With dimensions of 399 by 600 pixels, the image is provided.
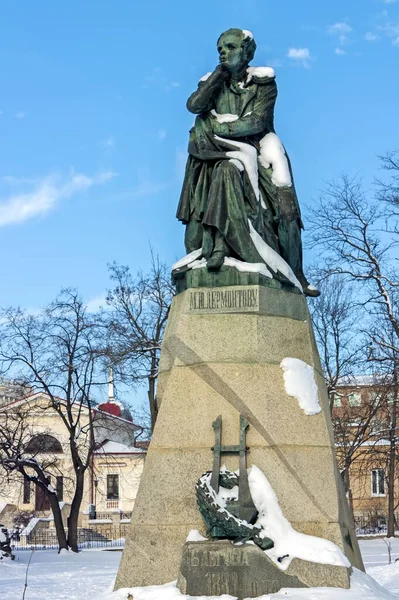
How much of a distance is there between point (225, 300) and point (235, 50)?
100 inches

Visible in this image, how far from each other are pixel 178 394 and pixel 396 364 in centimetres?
1385

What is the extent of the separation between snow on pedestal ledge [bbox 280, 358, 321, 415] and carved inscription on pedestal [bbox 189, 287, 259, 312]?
580 millimetres

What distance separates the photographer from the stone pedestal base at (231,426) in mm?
7551

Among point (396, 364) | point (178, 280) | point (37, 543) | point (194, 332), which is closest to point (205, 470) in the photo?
point (194, 332)

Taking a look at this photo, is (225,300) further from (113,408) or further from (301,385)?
(113,408)

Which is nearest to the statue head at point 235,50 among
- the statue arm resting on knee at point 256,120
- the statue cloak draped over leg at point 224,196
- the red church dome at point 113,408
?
the statue arm resting on knee at point 256,120

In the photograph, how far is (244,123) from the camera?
885cm

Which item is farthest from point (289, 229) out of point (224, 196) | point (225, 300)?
point (225, 300)

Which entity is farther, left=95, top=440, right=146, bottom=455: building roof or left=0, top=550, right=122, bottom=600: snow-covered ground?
left=95, top=440, right=146, bottom=455: building roof

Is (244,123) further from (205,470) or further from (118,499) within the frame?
(118,499)

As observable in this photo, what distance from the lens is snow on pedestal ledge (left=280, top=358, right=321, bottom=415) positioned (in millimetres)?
7855

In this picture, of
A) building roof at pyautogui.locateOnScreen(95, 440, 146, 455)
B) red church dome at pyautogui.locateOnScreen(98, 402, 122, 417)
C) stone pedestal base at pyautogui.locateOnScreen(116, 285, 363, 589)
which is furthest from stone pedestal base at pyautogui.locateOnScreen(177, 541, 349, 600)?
red church dome at pyautogui.locateOnScreen(98, 402, 122, 417)

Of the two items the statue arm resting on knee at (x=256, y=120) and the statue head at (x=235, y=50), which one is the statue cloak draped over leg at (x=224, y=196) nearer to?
the statue arm resting on knee at (x=256, y=120)

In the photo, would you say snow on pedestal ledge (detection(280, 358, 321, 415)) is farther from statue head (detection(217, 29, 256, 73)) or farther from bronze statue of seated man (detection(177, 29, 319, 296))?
statue head (detection(217, 29, 256, 73))
